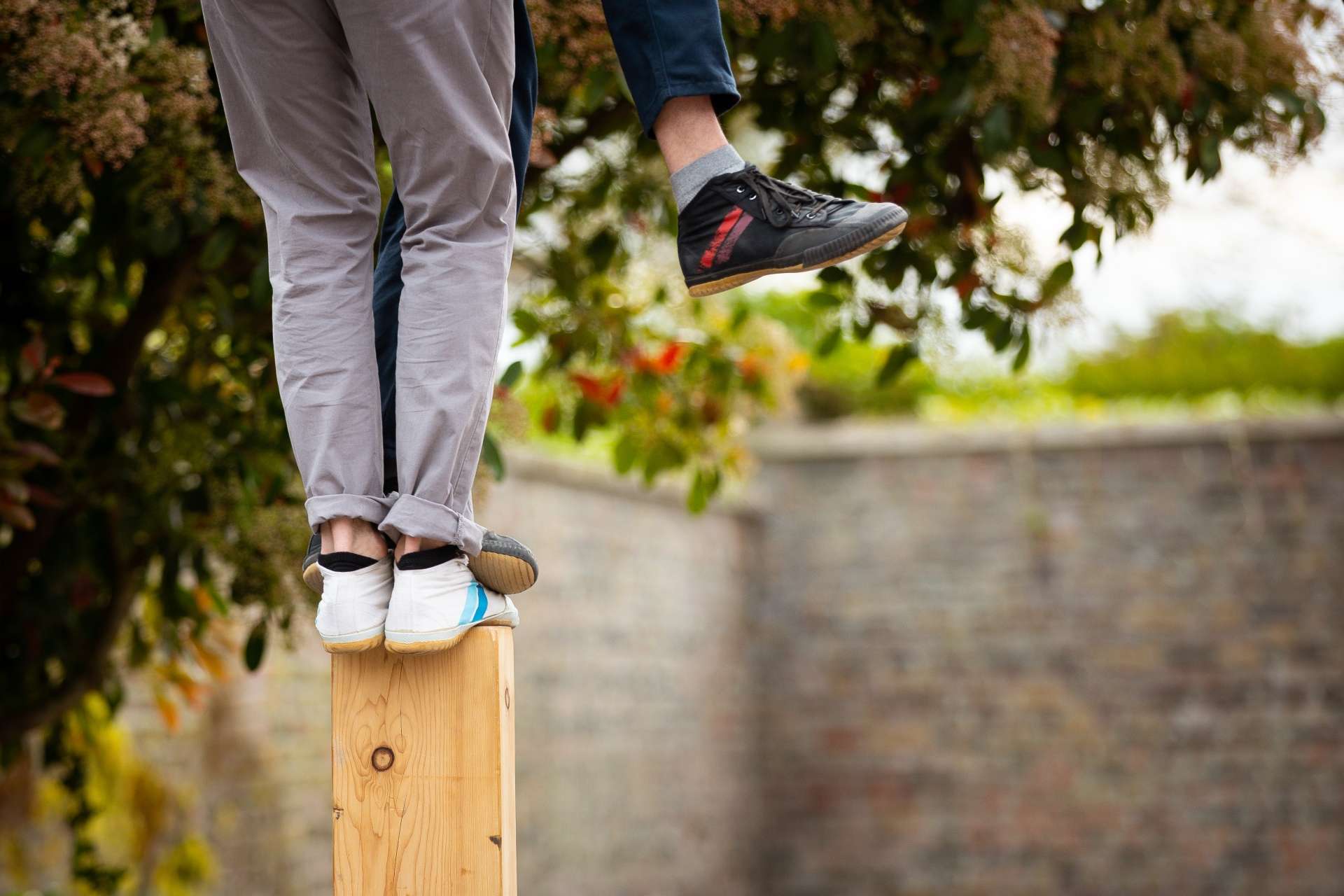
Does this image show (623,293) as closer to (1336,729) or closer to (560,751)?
(560,751)

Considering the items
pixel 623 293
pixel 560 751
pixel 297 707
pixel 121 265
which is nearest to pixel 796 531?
→ pixel 560 751

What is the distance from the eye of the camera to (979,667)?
8133mm

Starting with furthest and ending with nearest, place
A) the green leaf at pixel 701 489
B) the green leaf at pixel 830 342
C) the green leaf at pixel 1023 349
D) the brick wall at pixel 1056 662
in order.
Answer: the brick wall at pixel 1056 662
the green leaf at pixel 701 489
the green leaf at pixel 830 342
the green leaf at pixel 1023 349

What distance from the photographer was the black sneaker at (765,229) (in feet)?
4.50

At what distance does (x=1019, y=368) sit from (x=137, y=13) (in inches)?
74.4

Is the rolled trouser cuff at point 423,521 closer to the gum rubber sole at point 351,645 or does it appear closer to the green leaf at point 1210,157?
the gum rubber sole at point 351,645

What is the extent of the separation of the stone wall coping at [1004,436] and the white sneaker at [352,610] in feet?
23.8

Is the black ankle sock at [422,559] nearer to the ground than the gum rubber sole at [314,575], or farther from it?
farther from it

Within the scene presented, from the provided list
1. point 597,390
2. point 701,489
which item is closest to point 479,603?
point 597,390

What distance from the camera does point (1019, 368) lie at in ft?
9.70

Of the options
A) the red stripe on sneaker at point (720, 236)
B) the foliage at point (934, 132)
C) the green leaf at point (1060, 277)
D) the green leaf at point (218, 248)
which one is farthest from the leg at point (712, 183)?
the green leaf at point (1060, 277)

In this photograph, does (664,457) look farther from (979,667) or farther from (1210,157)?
(979,667)

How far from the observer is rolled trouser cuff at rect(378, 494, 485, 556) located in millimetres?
1366

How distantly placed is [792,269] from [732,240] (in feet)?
0.23
